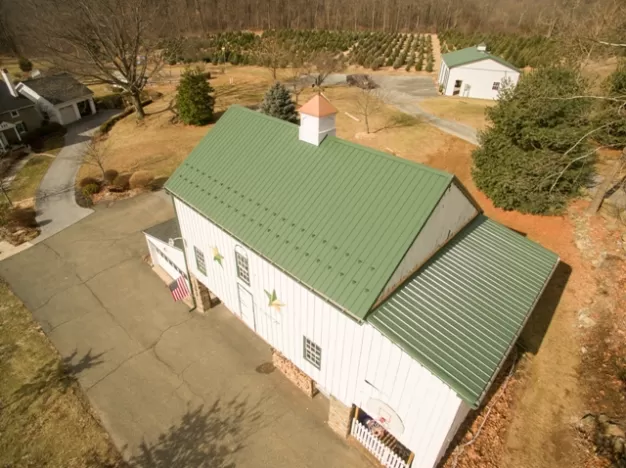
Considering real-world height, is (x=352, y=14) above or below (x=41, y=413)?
above

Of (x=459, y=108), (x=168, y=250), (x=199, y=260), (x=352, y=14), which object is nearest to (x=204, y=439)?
(x=199, y=260)

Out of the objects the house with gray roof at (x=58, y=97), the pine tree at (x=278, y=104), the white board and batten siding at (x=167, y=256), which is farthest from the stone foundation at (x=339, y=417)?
the house with gray roof at (x=58, y=97)

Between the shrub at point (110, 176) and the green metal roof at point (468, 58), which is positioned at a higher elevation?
the green metal roof at point (468, 58)

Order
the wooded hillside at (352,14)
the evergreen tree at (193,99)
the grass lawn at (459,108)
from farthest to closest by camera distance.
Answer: the wooded hillside at (352,14), the evergreen tree at (193,99), the grass lawn at (459,108)

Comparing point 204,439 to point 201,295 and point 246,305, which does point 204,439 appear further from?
point 201,295

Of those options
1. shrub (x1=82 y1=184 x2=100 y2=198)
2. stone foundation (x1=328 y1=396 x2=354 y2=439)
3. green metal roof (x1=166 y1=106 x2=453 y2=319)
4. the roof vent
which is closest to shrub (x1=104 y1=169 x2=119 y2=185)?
shrub (x1=82 y1=184 x2=100 y2=198)

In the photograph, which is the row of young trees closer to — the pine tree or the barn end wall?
the pine tree

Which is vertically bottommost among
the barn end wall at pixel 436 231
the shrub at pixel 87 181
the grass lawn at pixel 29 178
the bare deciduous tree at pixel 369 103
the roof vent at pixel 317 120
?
the grass lawn at pixel 29 178

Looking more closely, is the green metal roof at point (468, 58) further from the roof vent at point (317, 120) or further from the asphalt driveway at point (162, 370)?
the asphalt driveway at point (162, 370)
